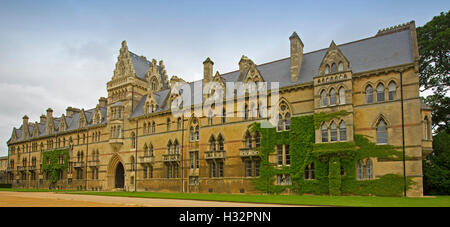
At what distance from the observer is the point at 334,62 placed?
31641 millimetres

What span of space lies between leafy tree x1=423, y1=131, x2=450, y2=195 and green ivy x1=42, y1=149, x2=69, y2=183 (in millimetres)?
52080

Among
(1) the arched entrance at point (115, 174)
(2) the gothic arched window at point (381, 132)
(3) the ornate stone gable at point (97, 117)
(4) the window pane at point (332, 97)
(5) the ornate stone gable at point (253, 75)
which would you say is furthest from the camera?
(3) the ornate stone gable at point (97, 117)

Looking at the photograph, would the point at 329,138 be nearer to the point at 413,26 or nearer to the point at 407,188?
the point at 407,188

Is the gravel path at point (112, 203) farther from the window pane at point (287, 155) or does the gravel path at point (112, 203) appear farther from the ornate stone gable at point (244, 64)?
the ornate stone gable at point (244, 64)

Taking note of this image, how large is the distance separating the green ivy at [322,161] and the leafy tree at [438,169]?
6.78 metres

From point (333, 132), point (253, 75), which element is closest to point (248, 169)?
point (253, 75)

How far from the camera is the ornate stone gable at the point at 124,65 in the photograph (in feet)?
176

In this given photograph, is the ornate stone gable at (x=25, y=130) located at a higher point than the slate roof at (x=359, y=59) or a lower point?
lower

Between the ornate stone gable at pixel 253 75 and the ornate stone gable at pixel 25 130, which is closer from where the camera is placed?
the ornate stone gable at pixel 253 75

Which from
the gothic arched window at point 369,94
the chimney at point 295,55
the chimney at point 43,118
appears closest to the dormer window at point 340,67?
the gothic arched window at point 369,94

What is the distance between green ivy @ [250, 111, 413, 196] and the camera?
2822 cm

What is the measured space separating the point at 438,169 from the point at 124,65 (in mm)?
42618

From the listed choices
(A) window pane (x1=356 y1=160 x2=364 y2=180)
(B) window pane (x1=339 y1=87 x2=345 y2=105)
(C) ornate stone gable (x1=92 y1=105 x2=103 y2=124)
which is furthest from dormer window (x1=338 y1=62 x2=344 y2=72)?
(C) ornate stone gable (x1=92 y1=105 x2=103 y2=124)

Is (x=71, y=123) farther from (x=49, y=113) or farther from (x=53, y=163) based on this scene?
(x=53, y=163)
